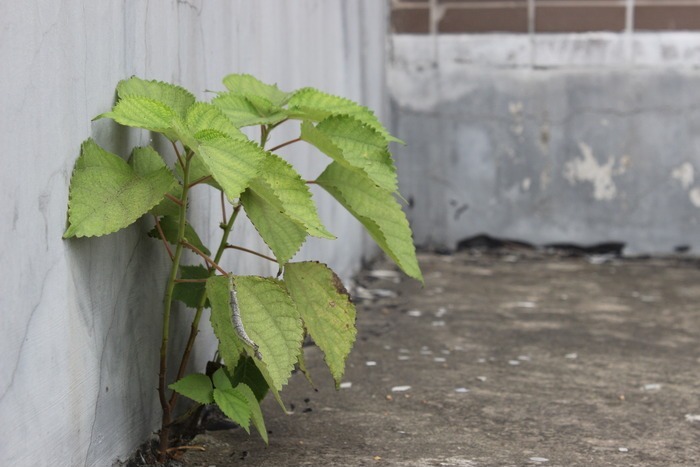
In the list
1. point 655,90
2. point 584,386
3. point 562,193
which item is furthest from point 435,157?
point 584,386

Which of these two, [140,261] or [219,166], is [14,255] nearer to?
[219,166]

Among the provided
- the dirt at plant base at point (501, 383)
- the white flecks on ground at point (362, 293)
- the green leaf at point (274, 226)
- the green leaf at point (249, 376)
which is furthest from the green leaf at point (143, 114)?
the white flecks on ground at point (362, 293)

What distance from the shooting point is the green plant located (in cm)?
178

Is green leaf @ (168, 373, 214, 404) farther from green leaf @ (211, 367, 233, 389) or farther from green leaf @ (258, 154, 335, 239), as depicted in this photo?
green leaf @ (258, 154, 335, 239)

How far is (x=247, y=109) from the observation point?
2.13 m

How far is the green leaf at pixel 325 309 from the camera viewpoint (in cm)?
203

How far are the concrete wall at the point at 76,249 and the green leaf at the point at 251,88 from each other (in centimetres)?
12

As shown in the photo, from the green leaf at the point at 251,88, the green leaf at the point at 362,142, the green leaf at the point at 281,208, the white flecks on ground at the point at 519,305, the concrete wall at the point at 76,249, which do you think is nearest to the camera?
the concrete wall at the point at 76,249

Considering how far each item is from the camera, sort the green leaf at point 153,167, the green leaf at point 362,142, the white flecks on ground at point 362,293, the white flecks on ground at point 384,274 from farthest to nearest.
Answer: the white flecks on ground at point 384,274, the white flecks on ground at point 362,293, the green leaf at point 362,142, the green leaf at point 153,167

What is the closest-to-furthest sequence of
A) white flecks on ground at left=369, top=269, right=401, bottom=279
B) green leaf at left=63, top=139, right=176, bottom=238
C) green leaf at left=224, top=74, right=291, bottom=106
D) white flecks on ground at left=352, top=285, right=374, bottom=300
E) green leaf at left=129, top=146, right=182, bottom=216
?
green leaf at left=63, top=139, right=176, bottom=238 < green leaf at left=129, top=146, right=182, bottom=216 < green leaf at left=224, top=74, right=291, bottom=106 < white flecks on ground at left=352, top=285, right=374, bottom=300 < white flecks on ground at left=369, top=269, right=401, bottom=279

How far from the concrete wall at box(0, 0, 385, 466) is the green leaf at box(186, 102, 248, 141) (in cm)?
16

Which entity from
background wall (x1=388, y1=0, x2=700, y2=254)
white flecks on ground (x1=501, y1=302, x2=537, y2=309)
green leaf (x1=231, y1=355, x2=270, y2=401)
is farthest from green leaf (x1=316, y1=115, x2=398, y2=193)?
background wall (x1=388, y1=0, x2=700, y2=254)

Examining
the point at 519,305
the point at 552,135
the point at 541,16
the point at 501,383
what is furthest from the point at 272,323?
the point at 541,16

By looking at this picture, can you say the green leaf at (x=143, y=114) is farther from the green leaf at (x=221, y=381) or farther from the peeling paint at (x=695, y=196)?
the peeling paint at (x=695, y=196)
